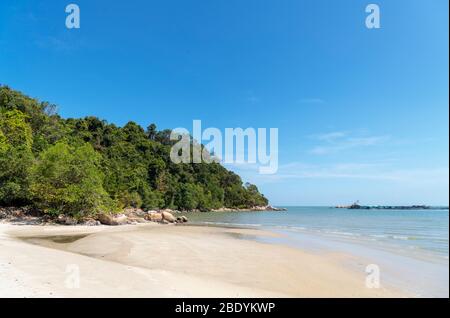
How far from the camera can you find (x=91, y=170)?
33906mm

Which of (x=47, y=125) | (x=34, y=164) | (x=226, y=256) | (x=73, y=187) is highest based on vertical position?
(x=47, y=125)

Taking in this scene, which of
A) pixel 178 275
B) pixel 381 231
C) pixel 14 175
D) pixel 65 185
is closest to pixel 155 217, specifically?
pixel 65 185

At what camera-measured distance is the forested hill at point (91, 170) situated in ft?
103

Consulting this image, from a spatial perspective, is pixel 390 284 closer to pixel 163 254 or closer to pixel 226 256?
pixel 226 256

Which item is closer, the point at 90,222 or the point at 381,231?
the point at 381,231

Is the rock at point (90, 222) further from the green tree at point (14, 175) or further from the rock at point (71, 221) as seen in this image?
the green tree at point (14, 175)

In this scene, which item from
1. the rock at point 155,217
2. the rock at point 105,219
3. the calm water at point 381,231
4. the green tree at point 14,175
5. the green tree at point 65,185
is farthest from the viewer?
the rock at point 155,217

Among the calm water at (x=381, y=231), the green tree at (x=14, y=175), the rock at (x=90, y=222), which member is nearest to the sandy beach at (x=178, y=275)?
the calm water at (x=381, y=231)

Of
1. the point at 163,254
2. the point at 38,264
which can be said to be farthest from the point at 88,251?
the point at 38,264

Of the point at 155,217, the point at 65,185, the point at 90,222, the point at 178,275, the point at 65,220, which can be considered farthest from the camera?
the point at 155,217

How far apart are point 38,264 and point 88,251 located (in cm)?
490

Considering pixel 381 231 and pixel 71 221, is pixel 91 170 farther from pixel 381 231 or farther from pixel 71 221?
pixel 381 231

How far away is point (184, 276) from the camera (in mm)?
9805
